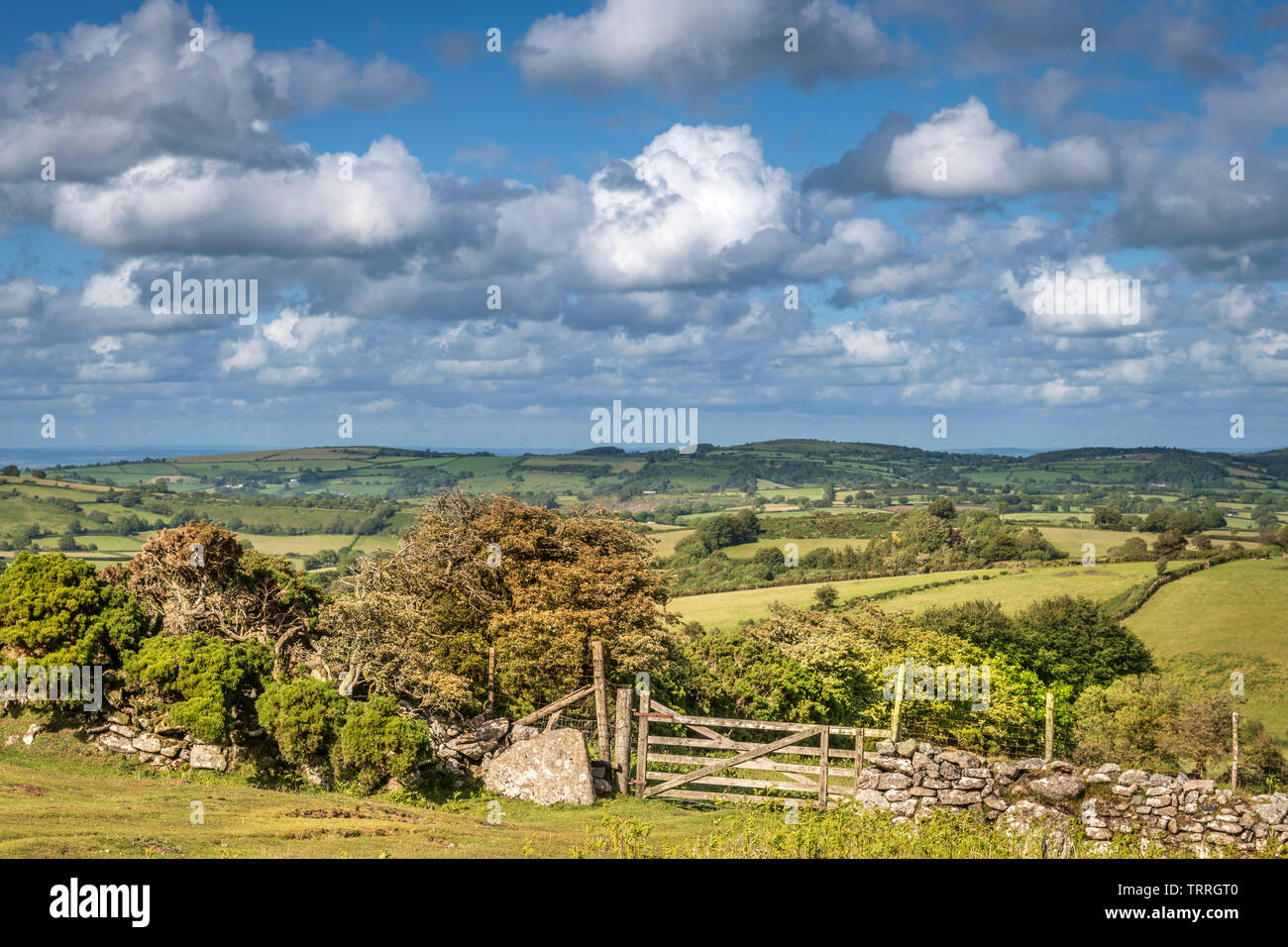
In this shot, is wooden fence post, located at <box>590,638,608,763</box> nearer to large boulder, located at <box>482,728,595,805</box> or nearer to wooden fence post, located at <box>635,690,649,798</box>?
large boulder, located at <box>482,728,595,805</box>

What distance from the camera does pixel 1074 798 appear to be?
47.6 ft

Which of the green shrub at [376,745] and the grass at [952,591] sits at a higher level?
the green shrub at [376,745]

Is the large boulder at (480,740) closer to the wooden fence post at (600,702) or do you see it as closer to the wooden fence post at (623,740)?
the wooden fence post at (600,702)

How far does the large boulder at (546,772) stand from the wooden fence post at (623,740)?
66 cm

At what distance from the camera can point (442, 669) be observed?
914 inches

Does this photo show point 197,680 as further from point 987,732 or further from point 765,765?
point 987,732

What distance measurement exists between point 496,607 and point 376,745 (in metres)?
7.27

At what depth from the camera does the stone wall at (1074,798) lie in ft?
43.5

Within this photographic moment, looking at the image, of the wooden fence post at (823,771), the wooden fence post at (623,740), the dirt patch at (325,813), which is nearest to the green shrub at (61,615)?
the dirt patch at (325,813)

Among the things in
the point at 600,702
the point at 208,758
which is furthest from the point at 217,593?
the point at 600,702

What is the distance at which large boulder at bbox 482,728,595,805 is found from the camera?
715 inches

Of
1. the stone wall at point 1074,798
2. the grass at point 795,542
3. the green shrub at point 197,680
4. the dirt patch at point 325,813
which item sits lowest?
the grass at point 795,542
